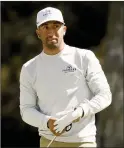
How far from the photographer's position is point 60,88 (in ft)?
12.4

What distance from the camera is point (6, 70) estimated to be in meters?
8.25

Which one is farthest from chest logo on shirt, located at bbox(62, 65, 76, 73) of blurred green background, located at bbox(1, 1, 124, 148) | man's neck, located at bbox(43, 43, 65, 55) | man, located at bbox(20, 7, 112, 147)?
blurred green background, located at bbox(1, 1, 124, 148)

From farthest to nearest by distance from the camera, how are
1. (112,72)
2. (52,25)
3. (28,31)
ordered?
(28,31) → (112,72) → (52,25)

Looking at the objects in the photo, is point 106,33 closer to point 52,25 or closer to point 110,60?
point 110,60

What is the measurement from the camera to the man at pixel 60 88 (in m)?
3.76

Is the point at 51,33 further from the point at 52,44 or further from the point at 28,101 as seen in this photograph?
the point at 28,101

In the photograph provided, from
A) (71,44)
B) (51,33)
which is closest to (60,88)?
(51,33)

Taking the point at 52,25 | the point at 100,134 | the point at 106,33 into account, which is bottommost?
the point at 100,134

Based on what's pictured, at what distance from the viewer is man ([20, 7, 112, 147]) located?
12.3 feet

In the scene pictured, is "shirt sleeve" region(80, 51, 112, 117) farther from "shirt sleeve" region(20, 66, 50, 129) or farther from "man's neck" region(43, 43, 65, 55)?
"shirt sleeve" region(20, 66, 50, 129)

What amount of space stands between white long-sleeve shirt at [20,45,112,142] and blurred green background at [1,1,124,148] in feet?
12.4

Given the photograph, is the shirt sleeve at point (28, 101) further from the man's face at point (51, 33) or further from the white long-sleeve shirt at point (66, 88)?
the man's face at point (51, 33)

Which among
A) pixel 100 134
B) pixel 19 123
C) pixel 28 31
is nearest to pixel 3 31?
pixel 28 31

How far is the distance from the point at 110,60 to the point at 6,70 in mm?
1393
